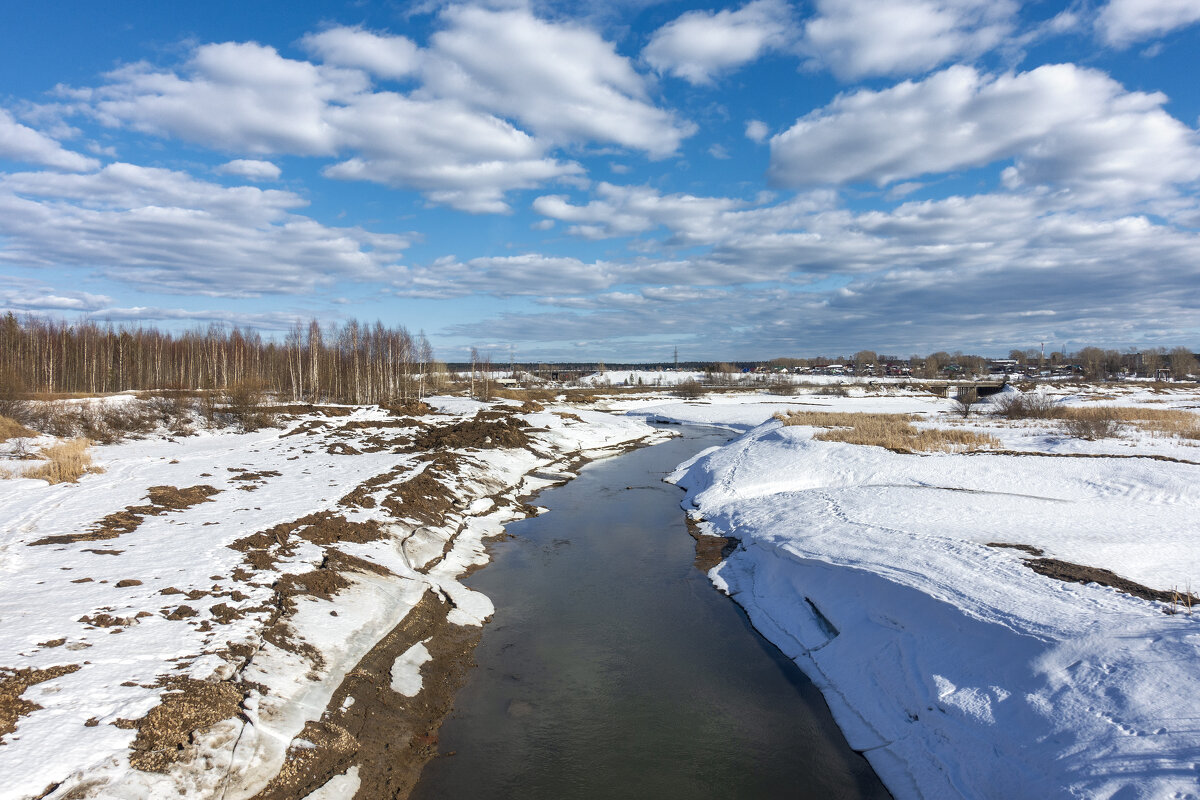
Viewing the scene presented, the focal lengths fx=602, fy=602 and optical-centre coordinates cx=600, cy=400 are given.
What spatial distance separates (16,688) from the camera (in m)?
5.70

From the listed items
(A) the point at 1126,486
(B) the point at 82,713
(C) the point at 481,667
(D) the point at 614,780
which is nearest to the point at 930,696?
(D) the point at 614,780

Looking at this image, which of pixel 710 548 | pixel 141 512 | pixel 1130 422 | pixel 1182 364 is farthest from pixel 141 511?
pixel 1182 364

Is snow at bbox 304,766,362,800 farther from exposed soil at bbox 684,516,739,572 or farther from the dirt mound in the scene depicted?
the dirt mound

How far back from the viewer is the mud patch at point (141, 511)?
35.0 feet

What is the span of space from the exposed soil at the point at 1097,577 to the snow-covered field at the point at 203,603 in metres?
9.49

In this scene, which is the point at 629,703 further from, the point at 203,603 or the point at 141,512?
the point at 141,512

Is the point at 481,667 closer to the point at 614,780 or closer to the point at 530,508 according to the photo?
the point at 614,780

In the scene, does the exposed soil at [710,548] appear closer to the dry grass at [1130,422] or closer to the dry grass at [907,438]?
the dry grass at [907,438]

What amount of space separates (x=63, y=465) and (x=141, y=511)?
6.02 m

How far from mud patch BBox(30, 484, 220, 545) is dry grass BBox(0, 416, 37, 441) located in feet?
36.4

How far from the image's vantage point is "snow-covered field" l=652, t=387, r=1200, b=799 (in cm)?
559

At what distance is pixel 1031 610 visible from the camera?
25.2 ft

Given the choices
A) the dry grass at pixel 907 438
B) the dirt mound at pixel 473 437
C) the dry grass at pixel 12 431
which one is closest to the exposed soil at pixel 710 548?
the dry grass at pixel 907 438

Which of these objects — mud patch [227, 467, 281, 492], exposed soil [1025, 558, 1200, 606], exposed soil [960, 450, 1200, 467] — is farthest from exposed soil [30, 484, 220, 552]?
exposed soil [960, 450, 1200, 467]
